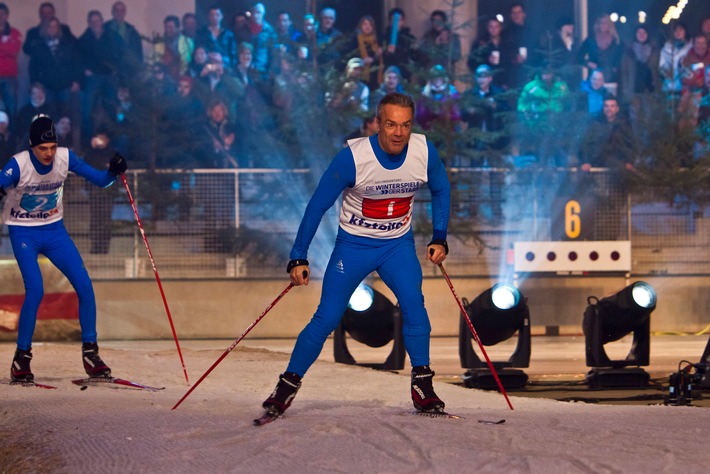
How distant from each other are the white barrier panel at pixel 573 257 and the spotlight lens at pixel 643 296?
5.57m

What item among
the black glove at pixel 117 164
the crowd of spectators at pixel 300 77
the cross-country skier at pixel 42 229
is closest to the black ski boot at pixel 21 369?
the cross-country skier at pixel 42 229

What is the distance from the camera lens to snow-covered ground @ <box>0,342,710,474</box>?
547 centimetres

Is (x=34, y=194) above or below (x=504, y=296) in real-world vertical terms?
above

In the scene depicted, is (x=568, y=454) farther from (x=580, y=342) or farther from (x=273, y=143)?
(x=273, y=143)

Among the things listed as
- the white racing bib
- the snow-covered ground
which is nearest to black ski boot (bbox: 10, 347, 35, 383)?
the snow-covered ground

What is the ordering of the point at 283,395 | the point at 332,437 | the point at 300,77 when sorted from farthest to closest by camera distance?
the point at 300,77 < the point at 283,395 < the point at 332,437

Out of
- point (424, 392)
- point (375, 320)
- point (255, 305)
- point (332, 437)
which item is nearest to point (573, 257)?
point (255, 305)

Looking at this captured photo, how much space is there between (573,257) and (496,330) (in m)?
6.17

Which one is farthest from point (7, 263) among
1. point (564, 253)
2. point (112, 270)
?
point (564, 253)

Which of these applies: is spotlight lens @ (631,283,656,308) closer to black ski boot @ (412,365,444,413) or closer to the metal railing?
black ski boot @ (412,365,444,413)

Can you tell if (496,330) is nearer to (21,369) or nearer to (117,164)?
(117,164)

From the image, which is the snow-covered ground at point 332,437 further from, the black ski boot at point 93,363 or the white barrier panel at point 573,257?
the white barrier panel at point 573,257

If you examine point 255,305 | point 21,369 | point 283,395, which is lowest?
point 255,305

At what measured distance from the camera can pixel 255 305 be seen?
16859 millimetres
